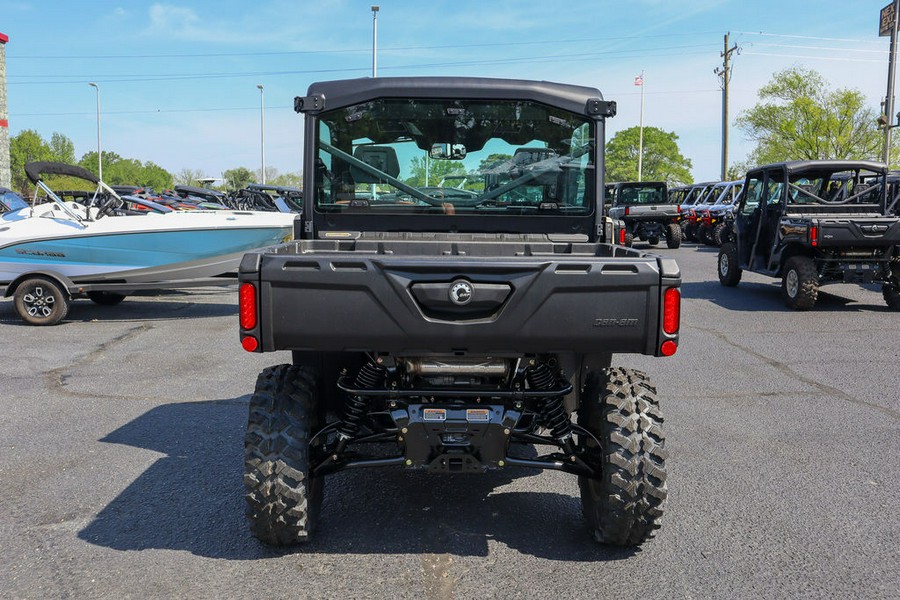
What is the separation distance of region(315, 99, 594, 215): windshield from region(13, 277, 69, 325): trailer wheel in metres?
6.69

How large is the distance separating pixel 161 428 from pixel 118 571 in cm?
235

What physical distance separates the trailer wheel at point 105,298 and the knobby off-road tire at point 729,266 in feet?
33.5

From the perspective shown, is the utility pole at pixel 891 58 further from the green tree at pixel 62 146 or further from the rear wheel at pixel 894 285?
the green tree at pixel 62 146

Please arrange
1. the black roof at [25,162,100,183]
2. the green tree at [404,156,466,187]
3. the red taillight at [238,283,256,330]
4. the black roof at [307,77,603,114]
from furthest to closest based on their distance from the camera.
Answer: the black roof at [25,162,100,183], the green tree at [404,156,466,187], the black roof at [307,77,603,114], the red taillight at [238,283,256,330]

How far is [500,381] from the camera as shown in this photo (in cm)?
375

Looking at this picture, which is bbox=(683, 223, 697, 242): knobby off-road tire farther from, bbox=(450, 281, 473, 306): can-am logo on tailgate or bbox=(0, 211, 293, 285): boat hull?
bbox=(450, 281, 473, 306): can-am logo on tailgate

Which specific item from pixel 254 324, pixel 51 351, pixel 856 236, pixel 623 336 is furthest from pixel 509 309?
pixel 856 236

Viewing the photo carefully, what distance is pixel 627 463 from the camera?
355 cm

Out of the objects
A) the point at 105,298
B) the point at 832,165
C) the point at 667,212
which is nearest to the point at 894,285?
the point at 832,165

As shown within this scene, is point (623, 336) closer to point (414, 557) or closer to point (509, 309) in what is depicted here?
point (509, 309)

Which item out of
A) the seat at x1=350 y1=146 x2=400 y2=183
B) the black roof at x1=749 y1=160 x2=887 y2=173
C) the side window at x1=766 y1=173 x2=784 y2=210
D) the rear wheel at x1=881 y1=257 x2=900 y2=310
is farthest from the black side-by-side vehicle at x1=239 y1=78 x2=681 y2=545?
the side window at x1=766 y1=173 x2=784 y2=210

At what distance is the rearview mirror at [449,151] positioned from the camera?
502 centimetres

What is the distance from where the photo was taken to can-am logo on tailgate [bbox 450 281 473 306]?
3.31 meters

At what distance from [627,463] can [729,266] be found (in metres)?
11.5
